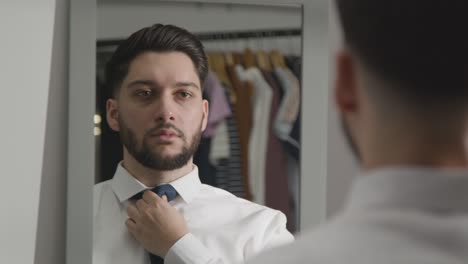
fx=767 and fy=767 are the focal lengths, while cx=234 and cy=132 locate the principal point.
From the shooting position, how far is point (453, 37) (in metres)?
0.72

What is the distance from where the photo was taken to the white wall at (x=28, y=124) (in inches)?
78.2

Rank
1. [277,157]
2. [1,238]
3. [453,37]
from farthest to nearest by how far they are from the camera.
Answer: [277,157]
[1,238]
[453,37]

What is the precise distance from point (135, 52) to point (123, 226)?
1.51 ft

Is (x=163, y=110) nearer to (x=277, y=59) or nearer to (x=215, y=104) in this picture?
(x=215, y=104)

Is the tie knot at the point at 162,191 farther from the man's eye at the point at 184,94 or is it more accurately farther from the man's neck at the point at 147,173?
the man's eye at the point at 184,94

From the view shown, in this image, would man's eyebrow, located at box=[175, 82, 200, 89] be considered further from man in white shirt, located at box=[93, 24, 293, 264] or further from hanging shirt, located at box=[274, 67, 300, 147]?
hanging shirt, located at box=[274, 67, 300, 147]

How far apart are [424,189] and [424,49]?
0.44 ft

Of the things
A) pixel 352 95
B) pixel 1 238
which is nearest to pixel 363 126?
pixel 352 95

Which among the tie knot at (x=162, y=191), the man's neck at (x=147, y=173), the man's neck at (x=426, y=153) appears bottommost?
the tie knot at (x=162, y=191)

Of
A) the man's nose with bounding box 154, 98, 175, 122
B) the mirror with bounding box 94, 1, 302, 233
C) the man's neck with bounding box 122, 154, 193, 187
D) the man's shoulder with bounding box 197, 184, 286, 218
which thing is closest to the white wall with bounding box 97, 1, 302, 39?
the mirror with bounding box 94, 1, 302, 233

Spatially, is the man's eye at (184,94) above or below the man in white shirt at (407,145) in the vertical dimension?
above

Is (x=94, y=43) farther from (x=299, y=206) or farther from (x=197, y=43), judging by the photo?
(x=299, y=206)

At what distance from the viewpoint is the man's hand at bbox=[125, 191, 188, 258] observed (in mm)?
2006

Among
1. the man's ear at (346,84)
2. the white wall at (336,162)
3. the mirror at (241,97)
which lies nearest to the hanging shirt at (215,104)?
the mirror at (241,97)
